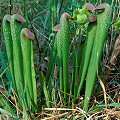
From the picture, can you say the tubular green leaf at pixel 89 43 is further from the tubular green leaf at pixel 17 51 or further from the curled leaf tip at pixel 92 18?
the tubular green leaf at pixel 17 51

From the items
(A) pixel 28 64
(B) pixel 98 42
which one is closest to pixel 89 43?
(B) pixel 98 42

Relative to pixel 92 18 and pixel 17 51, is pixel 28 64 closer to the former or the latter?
pixel 17 51

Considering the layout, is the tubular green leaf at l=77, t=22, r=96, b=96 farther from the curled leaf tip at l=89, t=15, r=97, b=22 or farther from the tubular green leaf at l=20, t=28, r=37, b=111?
the tubular green leaf at l=20, t=28, r=37, b=111

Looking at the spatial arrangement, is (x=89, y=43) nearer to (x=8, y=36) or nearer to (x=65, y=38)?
(x=65, y=38)

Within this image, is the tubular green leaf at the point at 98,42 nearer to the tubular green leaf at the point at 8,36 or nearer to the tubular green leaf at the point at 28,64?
the tubular green leaf at the point at 28,64

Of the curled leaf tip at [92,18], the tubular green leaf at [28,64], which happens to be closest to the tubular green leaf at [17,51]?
the tubular green leaf at [28,64]

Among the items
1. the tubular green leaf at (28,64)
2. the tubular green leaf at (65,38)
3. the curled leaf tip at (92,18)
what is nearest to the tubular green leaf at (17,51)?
the tubular green leaf at (28,64)

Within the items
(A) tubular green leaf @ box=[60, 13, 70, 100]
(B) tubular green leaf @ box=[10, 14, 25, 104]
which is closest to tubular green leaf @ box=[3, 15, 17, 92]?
(B) tubular green leaf @ box=[10, 14, 25, 104]

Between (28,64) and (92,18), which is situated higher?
(92,18)

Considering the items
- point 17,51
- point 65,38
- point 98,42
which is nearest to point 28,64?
point 17,51

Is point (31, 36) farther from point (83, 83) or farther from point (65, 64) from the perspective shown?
point (83, 83)

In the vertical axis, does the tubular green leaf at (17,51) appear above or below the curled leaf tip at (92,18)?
below

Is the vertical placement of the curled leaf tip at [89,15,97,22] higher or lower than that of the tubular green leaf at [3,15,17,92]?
higher
